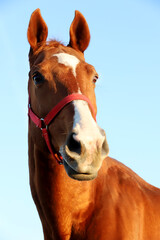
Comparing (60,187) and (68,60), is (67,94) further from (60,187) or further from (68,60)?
(60,187)

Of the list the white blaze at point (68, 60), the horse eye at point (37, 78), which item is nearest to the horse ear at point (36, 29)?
the white blaze at point (68, 60)

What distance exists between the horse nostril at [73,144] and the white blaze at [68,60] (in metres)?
1.10

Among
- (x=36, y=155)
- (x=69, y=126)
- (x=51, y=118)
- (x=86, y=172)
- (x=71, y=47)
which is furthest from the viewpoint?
(x=71, y=47)

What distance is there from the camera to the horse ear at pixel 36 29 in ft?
Answer: 16.7

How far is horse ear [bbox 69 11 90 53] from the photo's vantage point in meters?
5.28

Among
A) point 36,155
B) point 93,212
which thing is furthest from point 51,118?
point 93,212

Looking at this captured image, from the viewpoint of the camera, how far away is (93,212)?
431cm

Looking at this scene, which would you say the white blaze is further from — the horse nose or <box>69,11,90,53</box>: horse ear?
the horse nose

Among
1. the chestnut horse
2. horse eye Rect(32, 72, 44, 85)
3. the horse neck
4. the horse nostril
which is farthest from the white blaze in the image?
the horse neck

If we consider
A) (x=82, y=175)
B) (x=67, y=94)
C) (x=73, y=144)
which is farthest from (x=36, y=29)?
(x=82, y=175)

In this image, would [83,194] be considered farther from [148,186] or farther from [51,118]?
[148,186]

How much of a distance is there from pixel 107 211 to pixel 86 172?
1.18 meters

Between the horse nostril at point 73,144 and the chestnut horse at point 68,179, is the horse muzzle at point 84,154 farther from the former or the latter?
the chestnut horse at point 68,179

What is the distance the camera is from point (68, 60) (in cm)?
436
